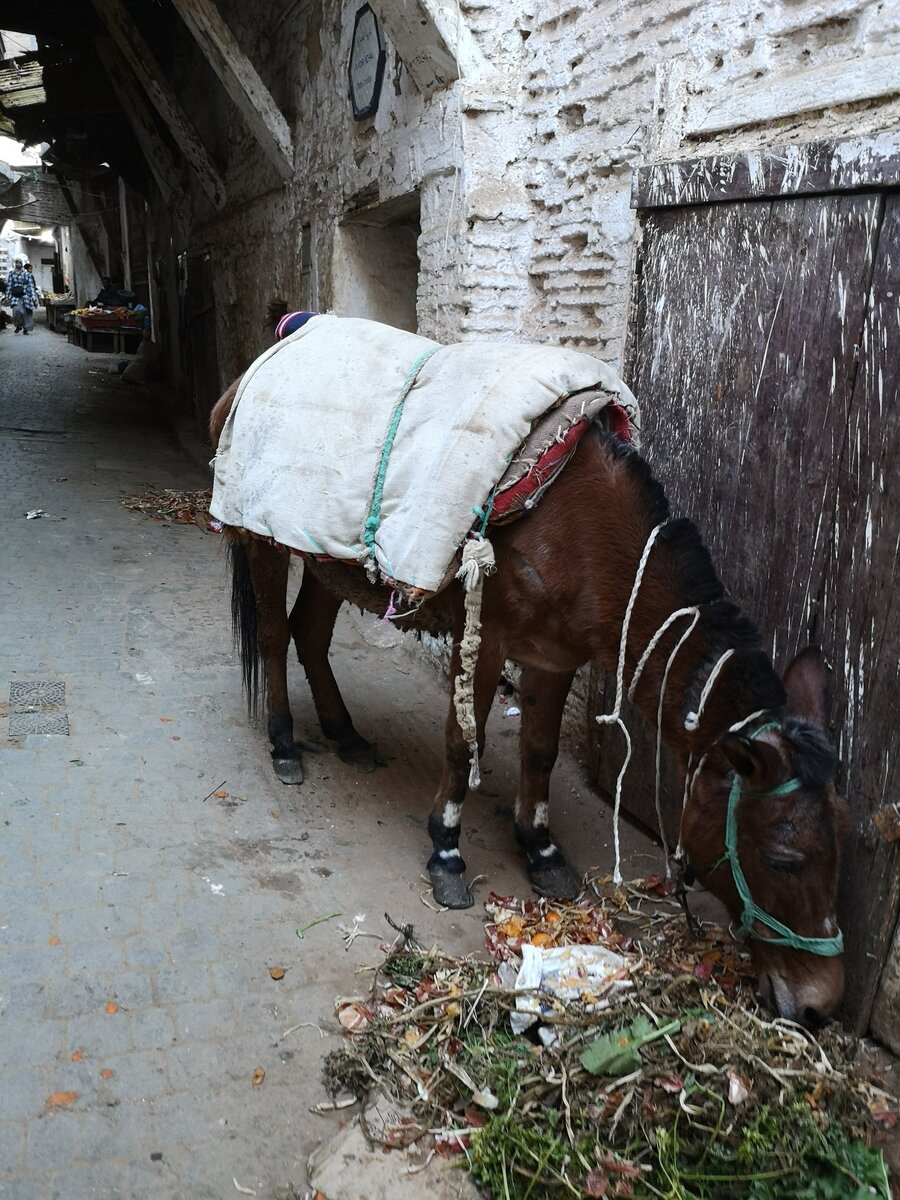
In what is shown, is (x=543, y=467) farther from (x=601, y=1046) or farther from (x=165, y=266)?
(x=165, y=266)

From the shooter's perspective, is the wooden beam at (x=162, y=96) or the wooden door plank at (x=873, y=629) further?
the wooden beam at (x=162, y=96)

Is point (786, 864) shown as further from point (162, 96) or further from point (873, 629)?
point (162, 96)

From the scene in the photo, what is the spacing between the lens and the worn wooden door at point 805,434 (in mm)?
2510

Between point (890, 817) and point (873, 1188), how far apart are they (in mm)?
907

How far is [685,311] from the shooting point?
3.28 metres

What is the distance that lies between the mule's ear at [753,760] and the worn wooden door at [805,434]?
524 millimetres

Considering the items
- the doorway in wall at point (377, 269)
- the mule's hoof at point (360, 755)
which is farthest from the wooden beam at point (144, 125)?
the mule's hoof at point (360, 755)

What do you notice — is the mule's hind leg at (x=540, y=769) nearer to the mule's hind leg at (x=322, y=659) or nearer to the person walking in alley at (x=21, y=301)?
the mule's hind leg at (x=322, y=659)

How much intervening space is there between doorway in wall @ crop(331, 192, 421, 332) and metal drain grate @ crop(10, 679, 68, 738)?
11.5 feet

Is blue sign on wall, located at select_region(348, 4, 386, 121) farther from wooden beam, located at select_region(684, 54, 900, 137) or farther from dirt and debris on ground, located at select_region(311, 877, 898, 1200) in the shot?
dirt and debris on ground, located at select_region(311, 877, 898, 1200)

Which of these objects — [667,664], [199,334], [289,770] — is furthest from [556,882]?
[199,334]

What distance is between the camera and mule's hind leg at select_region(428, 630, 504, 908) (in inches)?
125

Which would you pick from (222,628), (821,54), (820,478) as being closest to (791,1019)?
(820,478)

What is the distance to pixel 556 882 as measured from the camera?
11.0 feet
